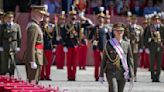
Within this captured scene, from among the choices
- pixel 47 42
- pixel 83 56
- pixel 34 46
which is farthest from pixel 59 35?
pixel 34 46

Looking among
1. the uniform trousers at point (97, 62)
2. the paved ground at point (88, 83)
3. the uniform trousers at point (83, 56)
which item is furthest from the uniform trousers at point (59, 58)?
the uniform trousers at point (97, 62)

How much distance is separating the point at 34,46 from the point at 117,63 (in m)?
1.73

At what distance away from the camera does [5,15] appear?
1828 cm

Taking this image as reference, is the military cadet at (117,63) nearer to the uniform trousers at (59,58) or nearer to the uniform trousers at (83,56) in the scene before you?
the uniform trousers at (59,58)

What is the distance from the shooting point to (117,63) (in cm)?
1118

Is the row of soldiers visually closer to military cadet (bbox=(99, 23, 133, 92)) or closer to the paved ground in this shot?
the paved ground

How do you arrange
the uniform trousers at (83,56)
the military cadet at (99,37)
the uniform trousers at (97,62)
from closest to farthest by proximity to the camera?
the military cadet at (99,37) < the uniform trousers at (97,62) < the uniform trousers at (83,56)

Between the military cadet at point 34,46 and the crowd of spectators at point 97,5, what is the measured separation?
13311 mm

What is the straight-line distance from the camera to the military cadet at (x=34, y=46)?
11.8 meters

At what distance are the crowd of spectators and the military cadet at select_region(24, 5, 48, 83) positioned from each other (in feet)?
43.7

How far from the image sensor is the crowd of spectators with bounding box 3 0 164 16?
84.0ft

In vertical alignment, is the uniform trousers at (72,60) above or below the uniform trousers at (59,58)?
above

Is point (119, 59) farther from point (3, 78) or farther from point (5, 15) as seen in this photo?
point (5, 15)

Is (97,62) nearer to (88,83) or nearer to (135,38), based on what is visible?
(88,83)
